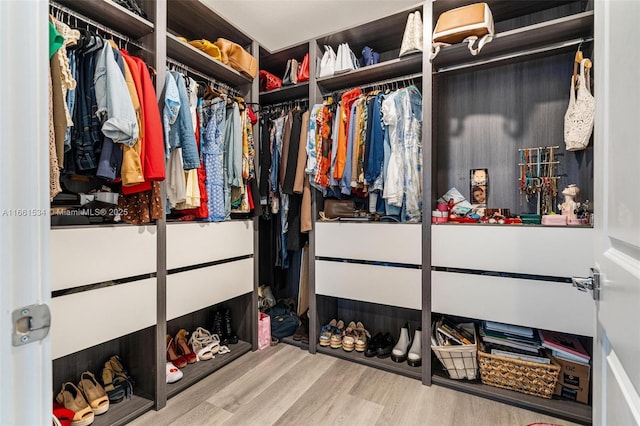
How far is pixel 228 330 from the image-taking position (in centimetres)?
238

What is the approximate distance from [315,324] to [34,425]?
2.05 metres

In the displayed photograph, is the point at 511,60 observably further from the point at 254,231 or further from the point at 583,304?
the point at 254,231

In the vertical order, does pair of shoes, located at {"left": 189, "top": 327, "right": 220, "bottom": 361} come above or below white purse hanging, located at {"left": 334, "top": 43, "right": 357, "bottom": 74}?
below

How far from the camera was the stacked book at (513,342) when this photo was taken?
5.77 ft

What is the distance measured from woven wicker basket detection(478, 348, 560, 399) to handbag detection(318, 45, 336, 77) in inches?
81.3

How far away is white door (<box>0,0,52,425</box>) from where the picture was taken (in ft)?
1.26

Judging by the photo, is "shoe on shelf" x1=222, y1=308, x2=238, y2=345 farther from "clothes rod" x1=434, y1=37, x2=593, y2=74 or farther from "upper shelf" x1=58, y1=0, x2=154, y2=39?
"clothes rod" x1=434, y1=37, x2=593, y2=74

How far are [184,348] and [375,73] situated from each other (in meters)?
2.30

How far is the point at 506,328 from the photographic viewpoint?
1.84m

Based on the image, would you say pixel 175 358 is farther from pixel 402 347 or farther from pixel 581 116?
pixel 581 116

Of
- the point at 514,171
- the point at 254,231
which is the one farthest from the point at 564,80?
the point at 254,231

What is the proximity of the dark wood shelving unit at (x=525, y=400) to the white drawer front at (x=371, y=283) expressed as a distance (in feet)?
1.58

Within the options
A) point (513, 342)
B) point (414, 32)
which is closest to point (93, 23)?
point (414, 32)

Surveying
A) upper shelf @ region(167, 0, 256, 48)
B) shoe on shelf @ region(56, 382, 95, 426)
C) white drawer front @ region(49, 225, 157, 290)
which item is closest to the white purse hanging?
upper shelf @ region(167, 0, 256, 48)
